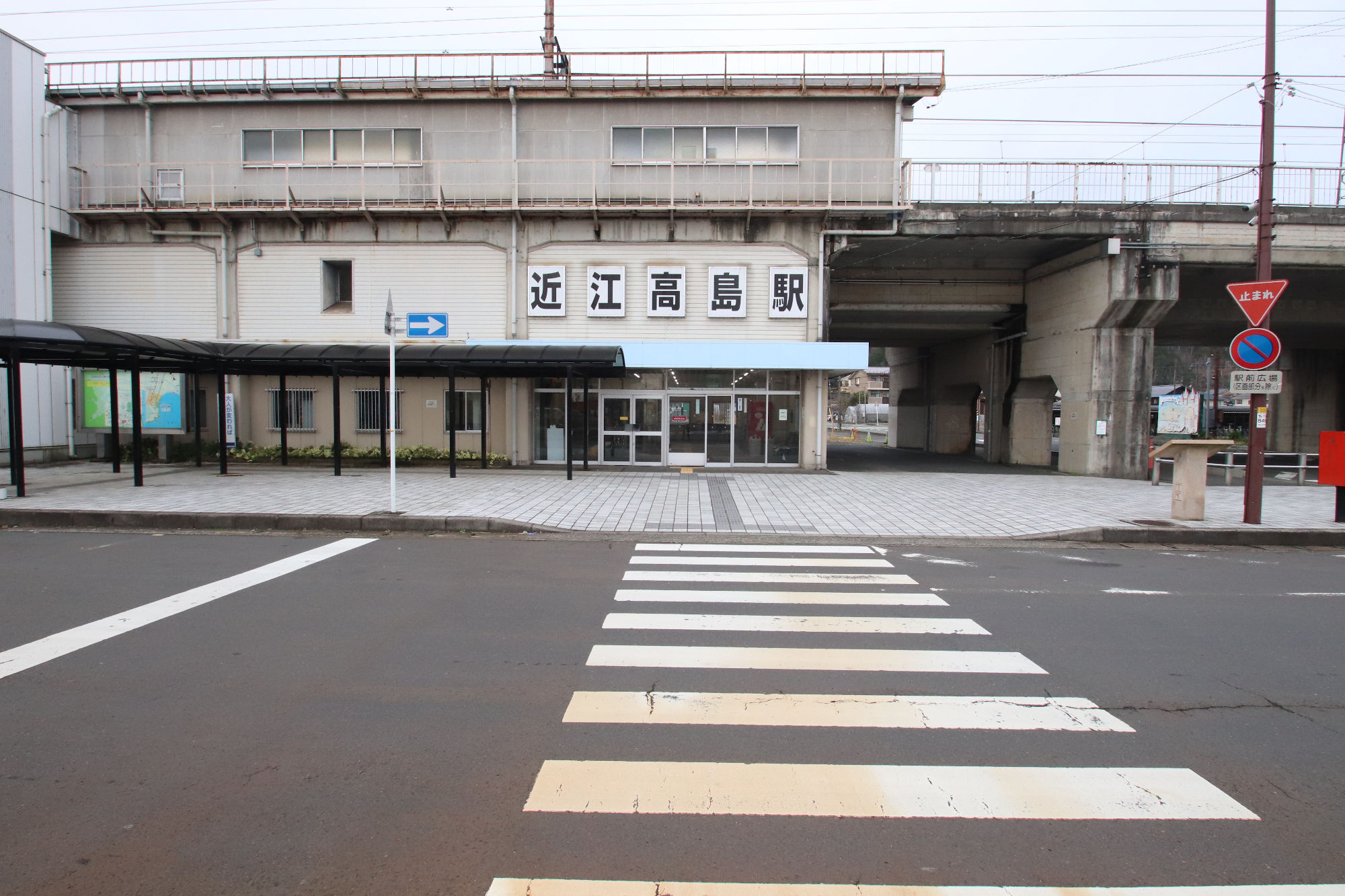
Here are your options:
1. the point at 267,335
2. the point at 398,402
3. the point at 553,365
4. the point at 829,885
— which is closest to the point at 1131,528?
the point at 829,885

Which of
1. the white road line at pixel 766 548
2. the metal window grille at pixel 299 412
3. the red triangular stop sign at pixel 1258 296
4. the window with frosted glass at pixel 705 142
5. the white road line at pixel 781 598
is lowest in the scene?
the white road line at pixel 781 598

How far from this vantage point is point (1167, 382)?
274ft

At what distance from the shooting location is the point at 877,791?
11.2 feet

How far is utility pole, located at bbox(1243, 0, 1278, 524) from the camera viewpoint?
36.4ft

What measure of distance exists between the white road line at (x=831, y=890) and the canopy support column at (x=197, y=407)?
736 inches

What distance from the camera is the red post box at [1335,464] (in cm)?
1120

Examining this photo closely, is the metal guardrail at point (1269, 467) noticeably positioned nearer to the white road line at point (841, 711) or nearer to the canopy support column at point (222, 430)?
the white road line at point (841, 711)

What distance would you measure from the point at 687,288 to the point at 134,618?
1575cm

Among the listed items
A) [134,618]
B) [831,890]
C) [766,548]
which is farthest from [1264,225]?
[134,618]

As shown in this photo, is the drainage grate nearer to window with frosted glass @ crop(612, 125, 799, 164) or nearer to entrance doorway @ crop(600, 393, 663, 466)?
entrance doorway @ crop(600, 393, 663, 466)

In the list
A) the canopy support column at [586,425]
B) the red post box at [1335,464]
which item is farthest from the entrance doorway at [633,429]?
the red post box at [1335,464]

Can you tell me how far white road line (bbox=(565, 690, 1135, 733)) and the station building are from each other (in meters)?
15.4

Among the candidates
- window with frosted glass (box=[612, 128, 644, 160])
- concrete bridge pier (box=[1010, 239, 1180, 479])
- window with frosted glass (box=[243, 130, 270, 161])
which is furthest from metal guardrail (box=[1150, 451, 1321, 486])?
window with frosted glass (box=[243, 130, 270, 161])

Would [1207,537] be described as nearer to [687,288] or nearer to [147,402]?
[687,288]
